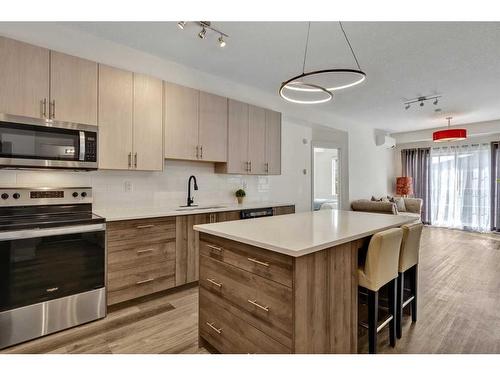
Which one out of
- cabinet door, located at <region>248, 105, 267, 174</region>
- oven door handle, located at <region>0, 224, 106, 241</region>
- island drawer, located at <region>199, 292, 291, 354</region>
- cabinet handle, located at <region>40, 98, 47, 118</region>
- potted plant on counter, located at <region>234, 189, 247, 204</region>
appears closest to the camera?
island drawer, located at <region>199, 292, 291, 354</region>

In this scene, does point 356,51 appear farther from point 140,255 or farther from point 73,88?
point 140,255

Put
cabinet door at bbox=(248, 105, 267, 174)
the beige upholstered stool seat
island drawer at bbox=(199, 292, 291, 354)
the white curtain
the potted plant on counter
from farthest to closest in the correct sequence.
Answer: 1. the white curtain
2. the potted plant on counter
3. cabinet door at bbox=(248, 105, 267, 174)
4. the beige upholstered stool seat
5. island drawer at bbox=(199, 292, 291, 354)

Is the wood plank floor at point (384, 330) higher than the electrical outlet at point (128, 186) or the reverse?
the reverse

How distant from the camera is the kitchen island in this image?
4.35 feet

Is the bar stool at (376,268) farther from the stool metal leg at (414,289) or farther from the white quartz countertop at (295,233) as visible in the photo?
the stool metal leg at (414,289)

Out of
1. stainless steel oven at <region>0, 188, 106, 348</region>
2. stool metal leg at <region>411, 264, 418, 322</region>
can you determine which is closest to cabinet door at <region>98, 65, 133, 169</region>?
stainless steel oven at <region>0, 188, 106, 348</region>

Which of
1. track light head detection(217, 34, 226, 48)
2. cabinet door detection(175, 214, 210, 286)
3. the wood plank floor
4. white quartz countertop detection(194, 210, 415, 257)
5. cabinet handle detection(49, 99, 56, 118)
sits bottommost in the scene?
the wood plank floor

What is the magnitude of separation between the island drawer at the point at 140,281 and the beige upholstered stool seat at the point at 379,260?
1910mm

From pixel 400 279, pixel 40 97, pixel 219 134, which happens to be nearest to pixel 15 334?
pixel 40 97

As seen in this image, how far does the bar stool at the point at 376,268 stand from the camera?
5.50 ft

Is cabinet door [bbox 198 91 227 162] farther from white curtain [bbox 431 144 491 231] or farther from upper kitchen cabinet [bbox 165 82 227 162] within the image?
white curtain [bbox 431 144 491 231]

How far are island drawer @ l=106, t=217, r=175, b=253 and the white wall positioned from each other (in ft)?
16.2

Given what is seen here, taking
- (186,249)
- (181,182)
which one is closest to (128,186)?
(181,182)

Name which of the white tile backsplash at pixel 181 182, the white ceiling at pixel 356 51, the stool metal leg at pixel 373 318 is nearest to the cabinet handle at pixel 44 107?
the white tile backsplash at pixel 181 182
